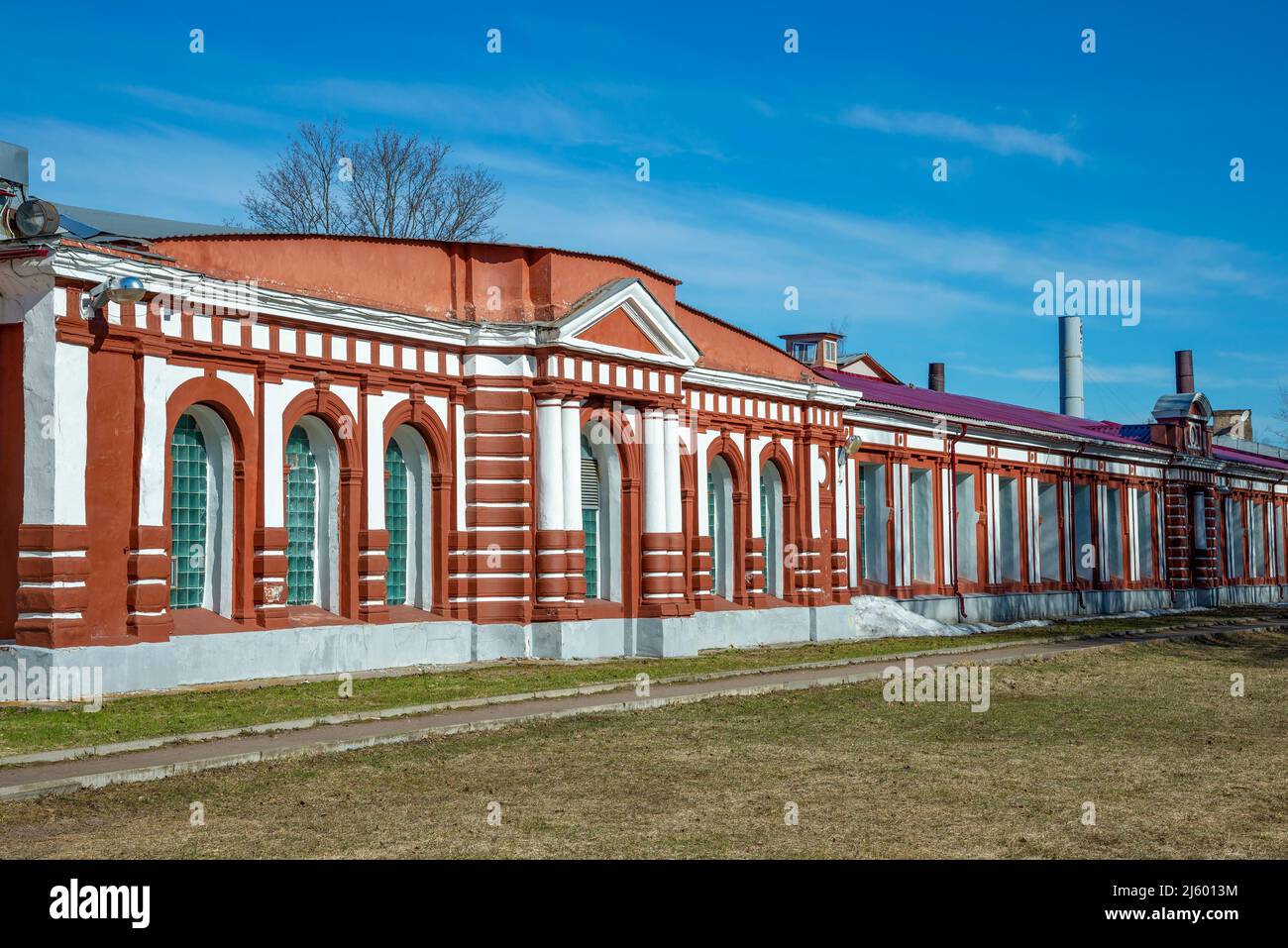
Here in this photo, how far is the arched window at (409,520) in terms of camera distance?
22000mm

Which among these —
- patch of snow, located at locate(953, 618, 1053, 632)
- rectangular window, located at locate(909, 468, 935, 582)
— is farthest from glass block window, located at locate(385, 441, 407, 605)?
rectangular window, located at locate(909, 468, 935, 582)

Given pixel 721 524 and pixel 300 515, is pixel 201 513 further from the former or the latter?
pixel 721 524

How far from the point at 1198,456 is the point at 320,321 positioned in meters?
39.9

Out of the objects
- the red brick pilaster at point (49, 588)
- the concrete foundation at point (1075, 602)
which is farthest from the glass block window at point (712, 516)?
the red brick pilaster at point (49, 588)

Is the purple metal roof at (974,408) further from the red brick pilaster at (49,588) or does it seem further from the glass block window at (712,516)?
the red brick pilaster at (49,588)

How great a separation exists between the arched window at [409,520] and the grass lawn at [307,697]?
2.04 metres

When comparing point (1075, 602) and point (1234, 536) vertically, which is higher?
point (1234, 536)

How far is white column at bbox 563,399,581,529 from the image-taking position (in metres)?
22.6

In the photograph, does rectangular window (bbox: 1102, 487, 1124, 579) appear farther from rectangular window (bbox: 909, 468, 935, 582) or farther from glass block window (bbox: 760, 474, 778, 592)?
glass block window (bbox: 760, 474, 778, 592)

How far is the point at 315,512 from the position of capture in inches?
808

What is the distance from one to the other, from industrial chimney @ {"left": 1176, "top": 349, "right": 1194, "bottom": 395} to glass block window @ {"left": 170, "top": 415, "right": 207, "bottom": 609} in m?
56.4

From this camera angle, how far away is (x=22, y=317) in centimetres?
1598

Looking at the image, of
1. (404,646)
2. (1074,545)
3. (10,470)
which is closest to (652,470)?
(404,646)

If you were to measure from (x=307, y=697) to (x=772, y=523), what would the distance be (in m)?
15.5
